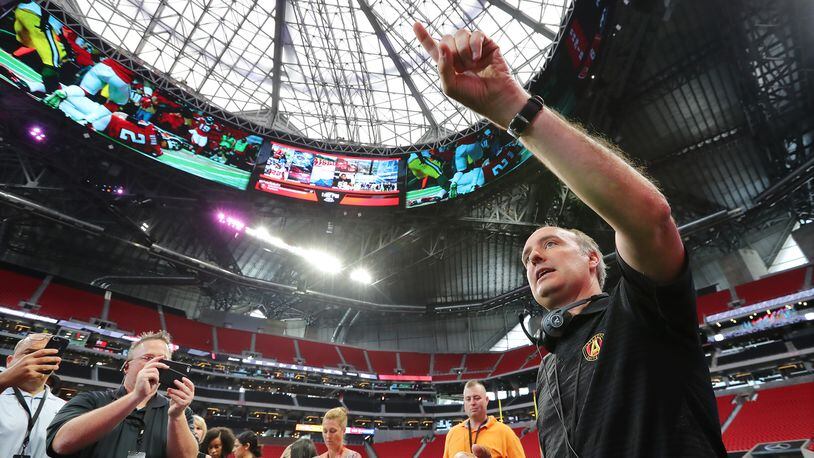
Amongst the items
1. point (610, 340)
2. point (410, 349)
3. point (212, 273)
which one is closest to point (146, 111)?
point (212, 273)

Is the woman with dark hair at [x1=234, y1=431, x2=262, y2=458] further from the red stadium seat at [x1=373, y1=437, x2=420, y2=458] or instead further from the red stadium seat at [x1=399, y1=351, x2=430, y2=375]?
the red stadium seat at [x1=399, y1=351, x2=430, y2=375]

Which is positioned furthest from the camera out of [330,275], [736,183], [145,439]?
[330,275]

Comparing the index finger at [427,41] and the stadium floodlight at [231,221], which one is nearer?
the index finger at [427,41]

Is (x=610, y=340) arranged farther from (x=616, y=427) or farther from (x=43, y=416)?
(x=43, y=416)

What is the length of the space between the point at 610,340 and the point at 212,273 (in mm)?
24005

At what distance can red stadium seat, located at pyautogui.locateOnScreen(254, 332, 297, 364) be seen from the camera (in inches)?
1094

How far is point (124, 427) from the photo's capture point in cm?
281

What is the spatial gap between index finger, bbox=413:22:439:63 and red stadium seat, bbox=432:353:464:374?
3135cm

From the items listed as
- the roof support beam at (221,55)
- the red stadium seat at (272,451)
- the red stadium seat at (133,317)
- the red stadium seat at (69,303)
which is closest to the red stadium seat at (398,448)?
the red stadium seat at (272,451)

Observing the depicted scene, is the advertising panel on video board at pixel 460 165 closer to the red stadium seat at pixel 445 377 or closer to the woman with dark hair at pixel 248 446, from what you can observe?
the woman with dark hair at pixel 248 446

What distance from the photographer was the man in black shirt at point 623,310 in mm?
1034

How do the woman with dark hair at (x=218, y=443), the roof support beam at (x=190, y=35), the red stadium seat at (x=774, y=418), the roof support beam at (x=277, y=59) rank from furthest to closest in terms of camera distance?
the roof support beam at (x=190, y=35)
the roof support beam at (x=277, y=59)
the red stadium seat at (x=774, y=418)
the woman with dark hair at (x=218, y=443)

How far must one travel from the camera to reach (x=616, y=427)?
1130 mm

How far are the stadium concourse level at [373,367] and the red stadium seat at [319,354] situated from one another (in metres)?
0.09
